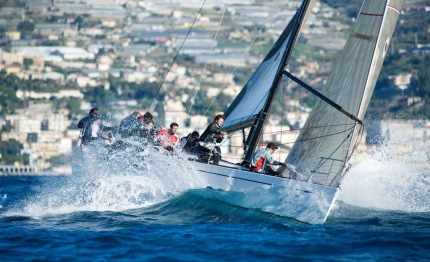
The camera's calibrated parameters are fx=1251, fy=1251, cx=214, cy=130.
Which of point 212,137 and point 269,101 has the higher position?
point 269,101

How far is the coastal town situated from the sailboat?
4224 centimetres

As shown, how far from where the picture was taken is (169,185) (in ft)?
72.0

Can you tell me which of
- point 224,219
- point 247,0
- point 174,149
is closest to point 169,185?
point 174,149

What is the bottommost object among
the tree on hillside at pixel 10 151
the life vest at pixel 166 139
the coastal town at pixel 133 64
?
the tree on hillside at pixel 10 151

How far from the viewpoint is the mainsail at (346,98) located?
19938mm

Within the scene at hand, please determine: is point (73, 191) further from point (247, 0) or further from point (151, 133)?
point (247, 0)

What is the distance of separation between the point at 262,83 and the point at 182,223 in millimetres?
3395

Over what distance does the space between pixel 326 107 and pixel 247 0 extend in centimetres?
13613

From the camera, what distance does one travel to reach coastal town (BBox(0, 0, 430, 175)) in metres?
87.6

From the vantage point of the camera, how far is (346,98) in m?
20.6

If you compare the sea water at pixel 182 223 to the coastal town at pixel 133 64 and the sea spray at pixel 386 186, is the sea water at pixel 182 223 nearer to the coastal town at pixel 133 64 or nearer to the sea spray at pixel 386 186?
the sea spray at pixel 386 186

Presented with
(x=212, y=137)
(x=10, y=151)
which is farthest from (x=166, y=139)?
(x=10, y=151)

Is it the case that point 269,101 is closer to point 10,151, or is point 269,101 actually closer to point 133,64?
point 10,151

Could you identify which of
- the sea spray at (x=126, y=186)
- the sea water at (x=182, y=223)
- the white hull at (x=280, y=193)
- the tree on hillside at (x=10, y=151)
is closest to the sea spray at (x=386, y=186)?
the sea water at (x=182, y=223)
